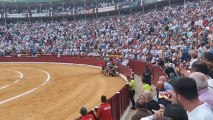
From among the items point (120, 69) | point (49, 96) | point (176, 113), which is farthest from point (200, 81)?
point (120, 69)

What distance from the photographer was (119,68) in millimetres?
31719

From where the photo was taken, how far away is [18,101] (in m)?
20.0

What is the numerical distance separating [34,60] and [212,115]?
49.3 m

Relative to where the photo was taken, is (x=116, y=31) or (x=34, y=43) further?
(x=34, y=43)

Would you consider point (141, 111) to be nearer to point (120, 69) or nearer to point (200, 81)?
point (200, 81)

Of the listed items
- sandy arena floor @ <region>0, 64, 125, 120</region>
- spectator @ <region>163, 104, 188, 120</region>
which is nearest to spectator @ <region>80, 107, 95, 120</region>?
sandy arena floor @ <region>0, 64, 125, 120</region>

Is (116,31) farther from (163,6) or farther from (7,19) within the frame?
(7,19)

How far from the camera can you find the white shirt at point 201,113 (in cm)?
398

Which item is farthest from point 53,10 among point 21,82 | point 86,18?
point 21,82

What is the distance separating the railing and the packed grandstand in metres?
0.88

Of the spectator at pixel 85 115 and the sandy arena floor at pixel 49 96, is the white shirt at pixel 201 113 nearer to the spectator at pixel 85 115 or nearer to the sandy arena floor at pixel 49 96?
the spectator at pixel 85 115

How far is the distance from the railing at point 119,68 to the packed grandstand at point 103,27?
0.88 metres

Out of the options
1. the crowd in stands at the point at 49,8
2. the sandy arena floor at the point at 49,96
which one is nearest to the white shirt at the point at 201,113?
the sandy arena floor at the point at 49,96

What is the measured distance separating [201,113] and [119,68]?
90.9ft
